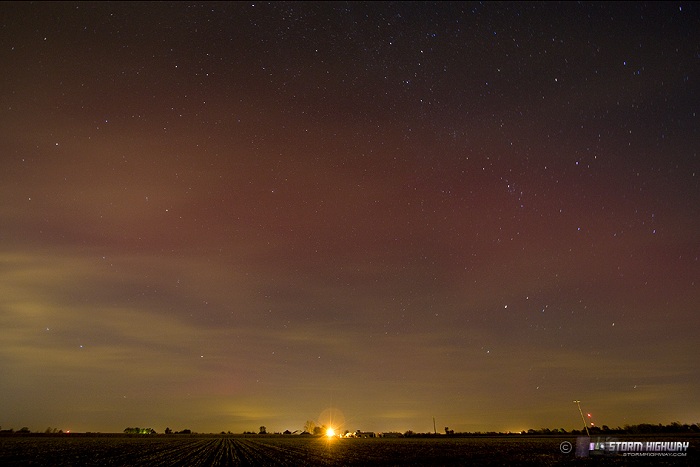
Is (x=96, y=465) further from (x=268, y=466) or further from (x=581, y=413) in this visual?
(x=581, y=413)

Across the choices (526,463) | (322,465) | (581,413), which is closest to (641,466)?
(526,463)

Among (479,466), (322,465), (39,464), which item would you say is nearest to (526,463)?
(479,466)

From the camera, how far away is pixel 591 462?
39.6 meters

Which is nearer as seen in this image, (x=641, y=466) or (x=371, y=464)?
(x=641, y=466)

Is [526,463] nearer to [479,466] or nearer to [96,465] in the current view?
[479,466]

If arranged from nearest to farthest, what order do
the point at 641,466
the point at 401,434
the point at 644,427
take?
the point at 641,466 < the point at 644,427 < the point at 401,434

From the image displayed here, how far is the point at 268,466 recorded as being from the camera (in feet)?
127

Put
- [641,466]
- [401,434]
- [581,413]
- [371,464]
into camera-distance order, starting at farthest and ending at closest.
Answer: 1. [401,434]
2. [581,413]
3. [371,464]
4. [641,466]

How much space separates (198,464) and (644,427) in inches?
7735

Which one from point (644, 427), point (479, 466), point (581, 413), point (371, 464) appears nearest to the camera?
point (479, 466)

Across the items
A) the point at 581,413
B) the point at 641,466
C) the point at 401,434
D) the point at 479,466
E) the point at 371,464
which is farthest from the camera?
the point at 401,434

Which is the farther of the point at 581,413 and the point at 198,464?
the point at 581,413

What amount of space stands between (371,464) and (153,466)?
1988 centimetres

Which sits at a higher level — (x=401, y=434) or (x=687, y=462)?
(x=687, y=462)
